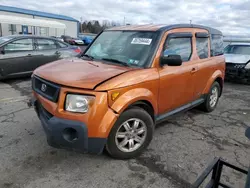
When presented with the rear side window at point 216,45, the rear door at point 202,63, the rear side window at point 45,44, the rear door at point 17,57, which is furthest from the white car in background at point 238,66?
the rear door at point 17,57

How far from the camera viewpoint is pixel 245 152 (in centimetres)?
347

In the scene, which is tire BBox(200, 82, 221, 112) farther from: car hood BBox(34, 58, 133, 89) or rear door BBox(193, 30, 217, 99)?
car hood BBox(34, 58, 133, 89)

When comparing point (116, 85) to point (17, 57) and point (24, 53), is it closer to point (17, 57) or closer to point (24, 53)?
point (17, 57)

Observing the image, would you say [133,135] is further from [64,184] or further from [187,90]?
[187,90]

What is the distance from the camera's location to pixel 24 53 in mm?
7359

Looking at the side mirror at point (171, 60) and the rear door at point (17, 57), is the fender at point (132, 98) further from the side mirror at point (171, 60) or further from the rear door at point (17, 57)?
the rear door at point (17, 57)

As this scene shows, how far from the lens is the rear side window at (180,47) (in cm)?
355

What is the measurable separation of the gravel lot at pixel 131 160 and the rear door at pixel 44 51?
3310 millimetres

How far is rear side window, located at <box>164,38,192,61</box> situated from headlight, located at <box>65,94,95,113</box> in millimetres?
1549

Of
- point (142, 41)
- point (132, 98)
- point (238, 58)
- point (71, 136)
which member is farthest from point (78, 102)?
point (238, 58)

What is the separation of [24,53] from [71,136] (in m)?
5.74

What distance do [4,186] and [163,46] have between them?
277cm

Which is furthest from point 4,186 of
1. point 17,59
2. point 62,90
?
point 17,59

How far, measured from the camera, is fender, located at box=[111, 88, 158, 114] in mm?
2695
